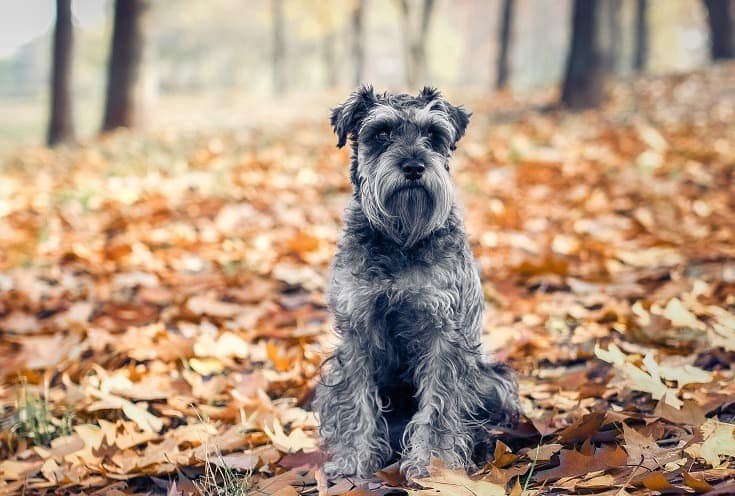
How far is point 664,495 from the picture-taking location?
8.35ft

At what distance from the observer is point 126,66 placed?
16625 mm

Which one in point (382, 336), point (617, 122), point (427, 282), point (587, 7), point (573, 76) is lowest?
point (382, 336)

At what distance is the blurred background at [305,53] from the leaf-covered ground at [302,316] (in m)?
6.34

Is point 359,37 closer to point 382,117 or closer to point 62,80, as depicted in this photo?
point 62,80

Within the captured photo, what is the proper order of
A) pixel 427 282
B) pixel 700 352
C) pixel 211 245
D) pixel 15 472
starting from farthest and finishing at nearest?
1. pixel 211 245
2. pixel 700 352
3. pixel 15 472
4. pixel 427 282

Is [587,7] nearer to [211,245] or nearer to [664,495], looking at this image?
[211,245]

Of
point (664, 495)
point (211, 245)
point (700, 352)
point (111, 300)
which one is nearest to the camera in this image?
point (664, 495)

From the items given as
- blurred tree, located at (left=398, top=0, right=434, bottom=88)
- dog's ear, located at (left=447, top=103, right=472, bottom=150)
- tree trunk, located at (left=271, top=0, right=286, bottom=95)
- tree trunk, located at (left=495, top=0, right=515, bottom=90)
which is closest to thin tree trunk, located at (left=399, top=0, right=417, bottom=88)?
blurred tree, located at (left=398, top=0, right=434, bottom=88)

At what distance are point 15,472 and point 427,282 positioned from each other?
2363mm

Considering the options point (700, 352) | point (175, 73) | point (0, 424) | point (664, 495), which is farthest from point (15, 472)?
point (175, 73)

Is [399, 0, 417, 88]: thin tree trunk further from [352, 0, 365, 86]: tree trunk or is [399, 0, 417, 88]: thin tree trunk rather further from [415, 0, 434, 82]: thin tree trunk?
[352, 0, 365, 86]: tree trunk

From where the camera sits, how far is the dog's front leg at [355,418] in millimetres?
3375

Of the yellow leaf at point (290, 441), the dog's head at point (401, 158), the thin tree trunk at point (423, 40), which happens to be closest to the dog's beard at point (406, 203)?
the dog's head at point (401, 158)

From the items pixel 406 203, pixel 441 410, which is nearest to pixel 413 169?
pixel 406 203
